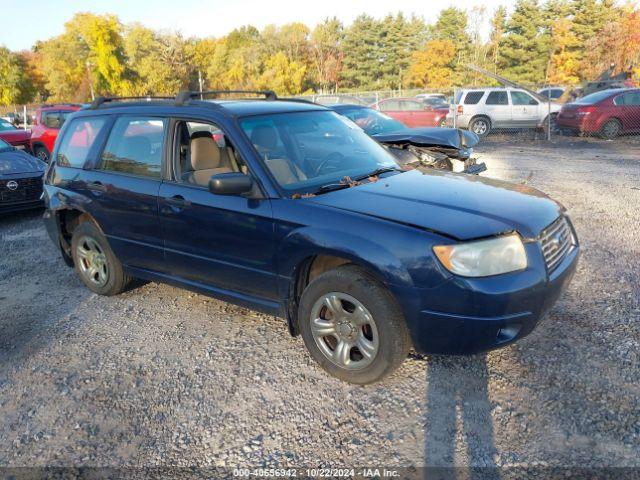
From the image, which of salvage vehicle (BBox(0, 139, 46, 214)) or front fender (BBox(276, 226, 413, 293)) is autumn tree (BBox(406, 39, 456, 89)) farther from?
front fender (BBox(276, 226, 413, 293))

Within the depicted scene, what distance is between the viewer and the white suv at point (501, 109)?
18.0 m

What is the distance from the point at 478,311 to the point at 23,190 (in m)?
7.73

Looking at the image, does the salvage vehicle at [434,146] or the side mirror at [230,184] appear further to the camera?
the salvage vehicle at [434,146]

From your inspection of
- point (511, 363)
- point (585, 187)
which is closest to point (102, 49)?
point (585, 187)

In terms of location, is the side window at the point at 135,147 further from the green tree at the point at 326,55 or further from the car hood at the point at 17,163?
the green tree at the point at 326,55

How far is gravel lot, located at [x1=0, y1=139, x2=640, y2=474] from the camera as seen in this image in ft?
8.83

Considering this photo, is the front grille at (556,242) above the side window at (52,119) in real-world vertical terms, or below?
below

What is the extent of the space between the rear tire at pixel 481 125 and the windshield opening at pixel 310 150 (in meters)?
15.3

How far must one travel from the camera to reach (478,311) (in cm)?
278

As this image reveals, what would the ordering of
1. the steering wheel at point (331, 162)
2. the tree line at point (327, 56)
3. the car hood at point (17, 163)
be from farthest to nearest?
the tree line at point (327, 56) → the car hood at point (17, 163) → the steering wheel at point (331, 162)

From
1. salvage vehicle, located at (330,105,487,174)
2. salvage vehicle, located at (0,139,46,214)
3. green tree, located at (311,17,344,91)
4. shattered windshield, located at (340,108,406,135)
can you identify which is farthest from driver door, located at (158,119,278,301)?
green tree, located at (311,17,344,91)

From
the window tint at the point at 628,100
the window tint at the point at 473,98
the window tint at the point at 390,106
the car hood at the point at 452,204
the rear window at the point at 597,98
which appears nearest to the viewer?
the car hood at the point at 452,204

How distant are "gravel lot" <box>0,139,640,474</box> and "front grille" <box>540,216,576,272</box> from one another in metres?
0.70

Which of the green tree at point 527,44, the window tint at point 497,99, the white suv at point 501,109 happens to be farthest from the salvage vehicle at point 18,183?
the green tree at point 527,44
